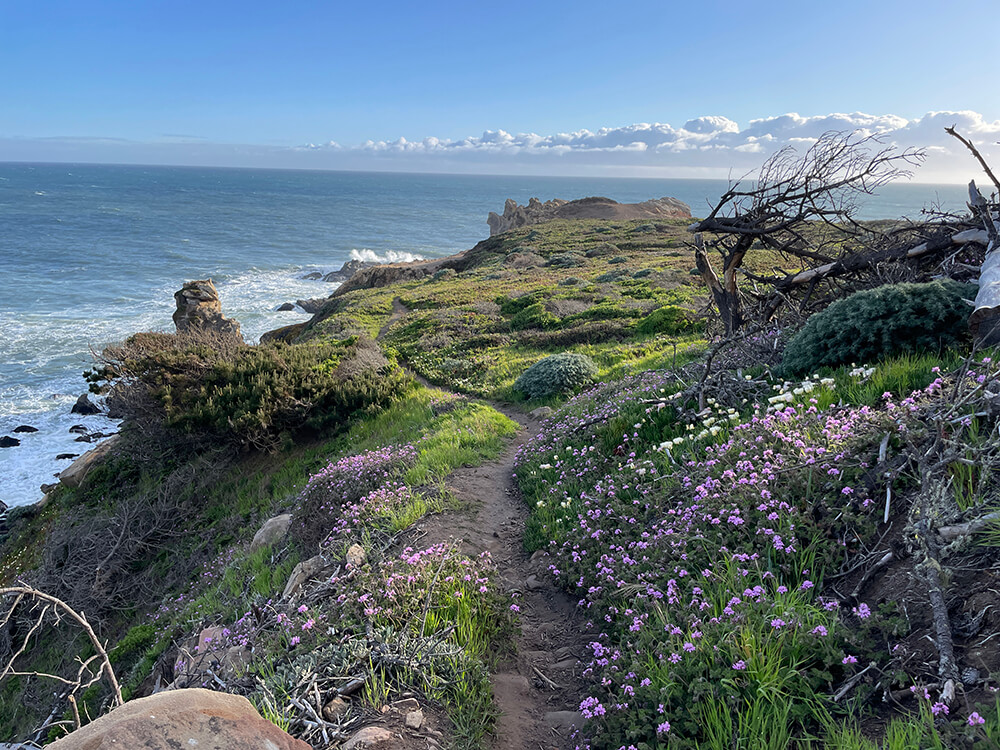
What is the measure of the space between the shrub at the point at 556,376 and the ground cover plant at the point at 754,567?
666 cm

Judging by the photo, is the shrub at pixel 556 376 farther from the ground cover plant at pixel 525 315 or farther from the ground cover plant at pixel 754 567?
the ground cover plant at pixel 754 567

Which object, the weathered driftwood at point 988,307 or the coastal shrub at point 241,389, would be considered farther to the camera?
the coastal shrub at point 241,389

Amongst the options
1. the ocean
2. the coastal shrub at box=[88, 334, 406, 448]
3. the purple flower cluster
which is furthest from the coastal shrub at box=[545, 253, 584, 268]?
the purple flower cluster

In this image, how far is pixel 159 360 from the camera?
15.3 m

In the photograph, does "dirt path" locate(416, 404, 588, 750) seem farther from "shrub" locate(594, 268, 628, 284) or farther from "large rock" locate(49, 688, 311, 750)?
"shrub" locate(594, 268, 628, 284)

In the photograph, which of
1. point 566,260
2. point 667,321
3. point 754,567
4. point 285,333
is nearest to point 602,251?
point 566,260

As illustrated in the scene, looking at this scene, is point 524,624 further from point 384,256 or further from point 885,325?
point 384,256

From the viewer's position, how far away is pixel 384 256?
90.2 metres

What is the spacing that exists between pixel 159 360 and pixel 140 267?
59.4m

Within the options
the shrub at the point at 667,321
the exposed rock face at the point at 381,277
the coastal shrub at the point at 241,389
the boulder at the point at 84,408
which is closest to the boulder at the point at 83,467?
the coastal shrub at the point at 241,389

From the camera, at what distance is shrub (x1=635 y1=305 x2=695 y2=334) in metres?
19.0

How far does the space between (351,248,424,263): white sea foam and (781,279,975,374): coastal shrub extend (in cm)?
8239

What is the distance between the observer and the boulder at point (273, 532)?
8812mm

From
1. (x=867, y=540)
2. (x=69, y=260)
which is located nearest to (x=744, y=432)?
(x=867, y=540)
